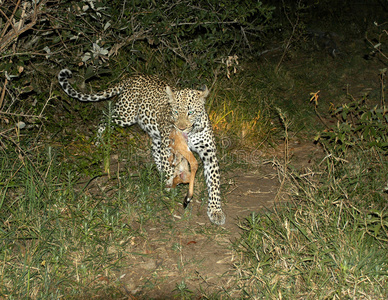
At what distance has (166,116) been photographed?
5.71 meters

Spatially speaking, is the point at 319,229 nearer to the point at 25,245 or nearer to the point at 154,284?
the point at 154,284

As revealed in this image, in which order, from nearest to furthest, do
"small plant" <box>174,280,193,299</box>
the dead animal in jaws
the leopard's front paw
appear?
"small plant" <box>174,280,193,299</box>
the leopard's front paw
the dead animal in jaws

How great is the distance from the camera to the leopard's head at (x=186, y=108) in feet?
16.6

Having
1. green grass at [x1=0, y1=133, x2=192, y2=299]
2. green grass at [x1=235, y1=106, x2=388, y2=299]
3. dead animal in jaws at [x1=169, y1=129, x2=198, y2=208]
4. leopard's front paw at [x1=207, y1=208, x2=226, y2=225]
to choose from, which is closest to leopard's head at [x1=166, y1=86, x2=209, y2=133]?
dead animal in jaws at [x1=169, y1=129, x2=198, y2=208]

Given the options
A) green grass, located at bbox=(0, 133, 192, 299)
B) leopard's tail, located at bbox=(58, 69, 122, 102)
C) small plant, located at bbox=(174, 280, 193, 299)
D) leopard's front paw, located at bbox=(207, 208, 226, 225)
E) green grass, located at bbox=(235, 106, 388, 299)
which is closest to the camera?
green grass, located at bbox=(235, 106, 388, 299)

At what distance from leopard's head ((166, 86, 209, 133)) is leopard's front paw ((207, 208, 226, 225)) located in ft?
3.00

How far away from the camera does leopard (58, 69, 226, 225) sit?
5102 millimetres

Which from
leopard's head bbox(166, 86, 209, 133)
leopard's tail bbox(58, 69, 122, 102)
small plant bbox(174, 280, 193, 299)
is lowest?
leopard's tail bbox(58, 69, 122, 102)

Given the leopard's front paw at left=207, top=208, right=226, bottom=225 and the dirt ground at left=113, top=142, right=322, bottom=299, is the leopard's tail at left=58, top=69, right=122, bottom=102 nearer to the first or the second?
the dirt ground at left=113, top=142, right=322, bottom=299

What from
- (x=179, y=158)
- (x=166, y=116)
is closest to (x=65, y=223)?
(x=179, y=158)

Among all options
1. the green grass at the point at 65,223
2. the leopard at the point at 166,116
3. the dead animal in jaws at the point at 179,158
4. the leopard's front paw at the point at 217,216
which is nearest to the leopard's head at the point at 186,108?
the leopard at the point at 166,116

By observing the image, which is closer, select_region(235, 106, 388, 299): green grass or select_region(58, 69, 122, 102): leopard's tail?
select_region(235, 106, 388, 299): green grass

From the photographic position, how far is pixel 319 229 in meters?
3.93

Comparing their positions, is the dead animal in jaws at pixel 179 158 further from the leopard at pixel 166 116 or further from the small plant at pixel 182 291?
the small plant at pixel 182 291
